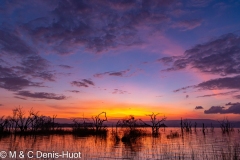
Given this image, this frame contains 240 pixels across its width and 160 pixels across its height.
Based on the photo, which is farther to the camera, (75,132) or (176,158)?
(75,132)

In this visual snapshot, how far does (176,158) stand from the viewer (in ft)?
66.5

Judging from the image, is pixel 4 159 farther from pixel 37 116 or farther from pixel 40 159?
pixel 37 116

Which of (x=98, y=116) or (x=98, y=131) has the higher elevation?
(x=98, y=116)

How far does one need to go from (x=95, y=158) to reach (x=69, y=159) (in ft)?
8.02

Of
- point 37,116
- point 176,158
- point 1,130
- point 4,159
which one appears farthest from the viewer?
point 37,116

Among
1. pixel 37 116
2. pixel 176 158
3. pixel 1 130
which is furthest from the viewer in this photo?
pixel 37 116

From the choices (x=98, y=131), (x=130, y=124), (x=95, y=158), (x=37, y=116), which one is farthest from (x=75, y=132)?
(x=95, y=158)

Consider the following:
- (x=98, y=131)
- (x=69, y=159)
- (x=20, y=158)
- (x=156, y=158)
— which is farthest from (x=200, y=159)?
(x=98, y=131)

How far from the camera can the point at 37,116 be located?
6281 centimetres

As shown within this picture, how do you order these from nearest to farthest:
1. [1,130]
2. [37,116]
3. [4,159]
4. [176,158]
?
[4,159] < [176,158] < [1,130] < [37,116]

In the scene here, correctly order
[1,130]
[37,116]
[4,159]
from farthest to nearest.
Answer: [37,116] < [1,130] < [4,159]

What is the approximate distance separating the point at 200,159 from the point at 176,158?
7.13 ft

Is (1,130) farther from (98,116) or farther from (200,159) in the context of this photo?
(200,159)

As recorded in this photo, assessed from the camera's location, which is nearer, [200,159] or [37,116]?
[200,159]
